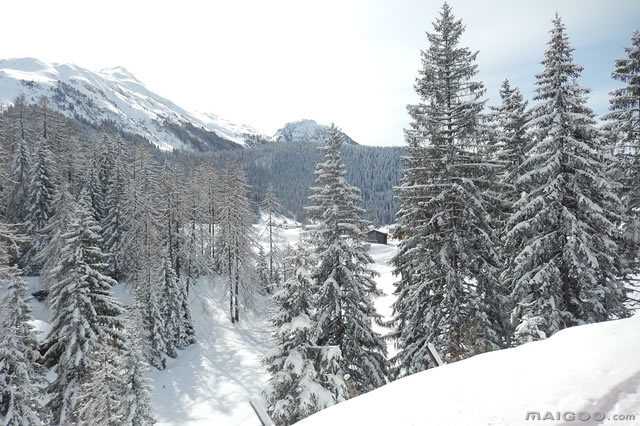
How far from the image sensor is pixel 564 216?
44.9ft

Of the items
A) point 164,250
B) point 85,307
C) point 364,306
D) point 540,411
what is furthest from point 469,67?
point 164,250

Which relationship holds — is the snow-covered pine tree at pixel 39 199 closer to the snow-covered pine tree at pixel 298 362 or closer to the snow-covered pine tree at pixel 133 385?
the snow-covered pine tree at pixel 133 385

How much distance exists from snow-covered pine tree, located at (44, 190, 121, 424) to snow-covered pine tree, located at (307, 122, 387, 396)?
1006cm

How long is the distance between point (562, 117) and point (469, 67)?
3.87 meters

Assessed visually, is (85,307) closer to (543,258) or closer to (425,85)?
(425,85)

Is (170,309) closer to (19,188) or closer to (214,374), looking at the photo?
(214,374)

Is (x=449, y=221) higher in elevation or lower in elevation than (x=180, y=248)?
higher

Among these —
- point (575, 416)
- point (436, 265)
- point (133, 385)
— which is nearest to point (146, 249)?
point (133, 385)

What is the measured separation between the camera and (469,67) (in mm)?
14828

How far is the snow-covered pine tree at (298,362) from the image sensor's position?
40.3 feet

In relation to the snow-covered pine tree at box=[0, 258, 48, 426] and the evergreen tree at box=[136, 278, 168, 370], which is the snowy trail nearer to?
the evergreen tree at box=[136, 278, 168, 370]

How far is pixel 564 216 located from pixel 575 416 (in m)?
11.0

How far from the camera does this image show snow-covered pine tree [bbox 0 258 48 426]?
15180mm

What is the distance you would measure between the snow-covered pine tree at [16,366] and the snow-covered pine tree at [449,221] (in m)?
15.4
